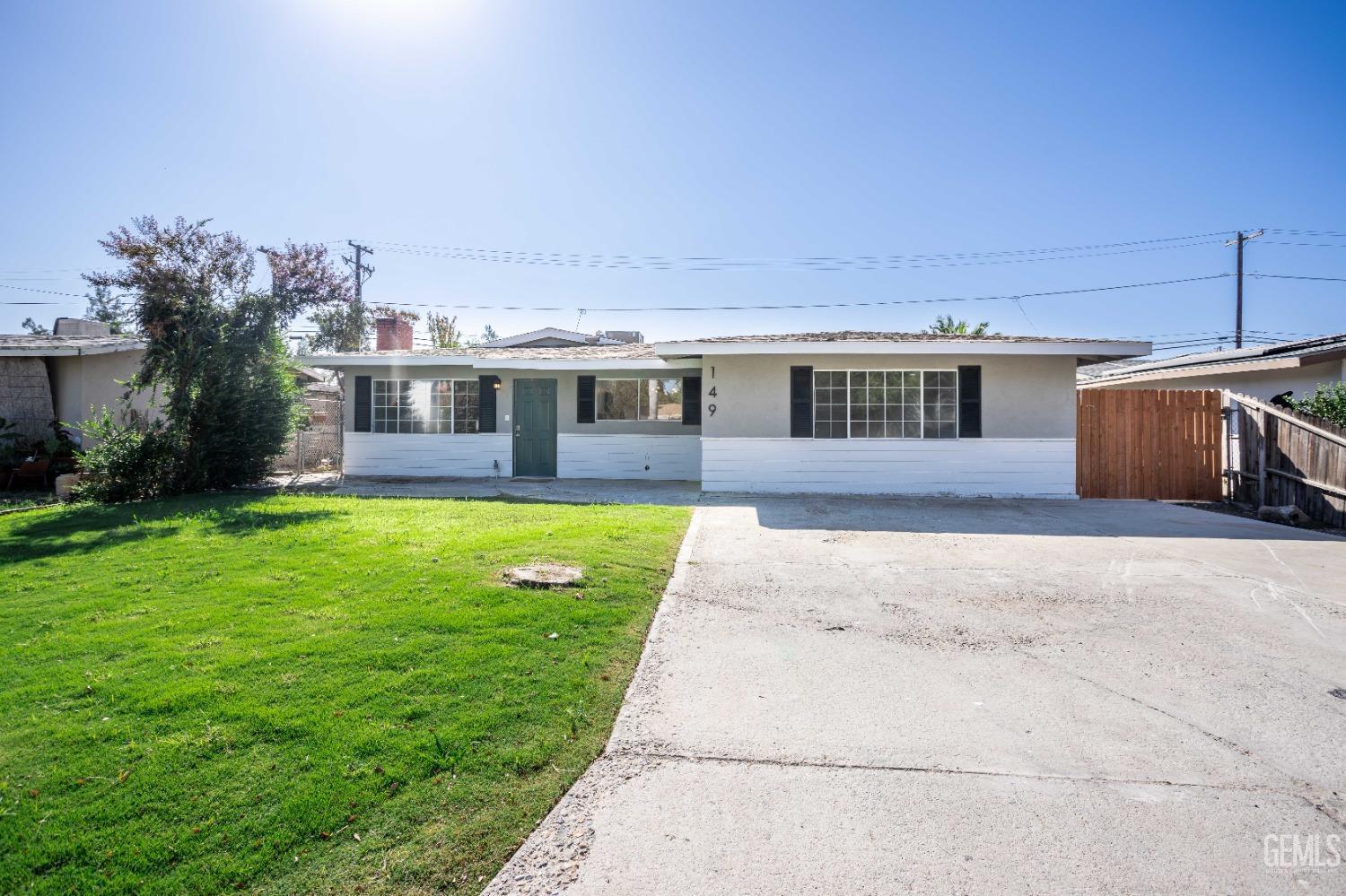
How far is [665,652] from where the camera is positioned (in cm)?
410

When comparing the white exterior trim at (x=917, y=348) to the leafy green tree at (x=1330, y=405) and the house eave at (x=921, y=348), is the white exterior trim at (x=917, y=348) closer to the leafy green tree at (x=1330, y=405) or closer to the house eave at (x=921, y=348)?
the house eave at (x=921, y=348)

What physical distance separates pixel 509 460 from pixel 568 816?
41.9ft

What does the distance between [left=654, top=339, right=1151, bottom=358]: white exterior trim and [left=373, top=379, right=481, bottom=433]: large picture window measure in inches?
210

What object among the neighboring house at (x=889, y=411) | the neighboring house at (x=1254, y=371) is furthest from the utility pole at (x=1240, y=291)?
the neighboring house at (x=889, y=411)

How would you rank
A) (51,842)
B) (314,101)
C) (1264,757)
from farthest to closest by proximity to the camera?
(314,101) < (1264,757) < (51,842)

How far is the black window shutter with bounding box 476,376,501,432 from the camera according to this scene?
14555 mm

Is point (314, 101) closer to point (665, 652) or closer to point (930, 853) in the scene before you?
point (665, 652)

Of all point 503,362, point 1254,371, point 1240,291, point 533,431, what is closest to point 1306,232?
point 1240,291

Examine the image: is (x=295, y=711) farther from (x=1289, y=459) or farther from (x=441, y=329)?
(x=441, y=329)

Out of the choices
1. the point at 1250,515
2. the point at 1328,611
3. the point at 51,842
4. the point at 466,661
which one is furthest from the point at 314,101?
the point at 1250,515

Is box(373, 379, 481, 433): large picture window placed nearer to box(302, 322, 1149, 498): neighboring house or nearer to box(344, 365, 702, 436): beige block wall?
box(344, 365, 702, 436): beige block wall

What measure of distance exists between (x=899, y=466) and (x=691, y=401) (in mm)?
4636

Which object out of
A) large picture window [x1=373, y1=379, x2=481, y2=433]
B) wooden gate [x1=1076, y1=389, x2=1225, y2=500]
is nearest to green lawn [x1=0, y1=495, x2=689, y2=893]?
large picture window [x1=373, y1=379, x2=481, y2=433]

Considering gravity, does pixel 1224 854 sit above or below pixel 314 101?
below
